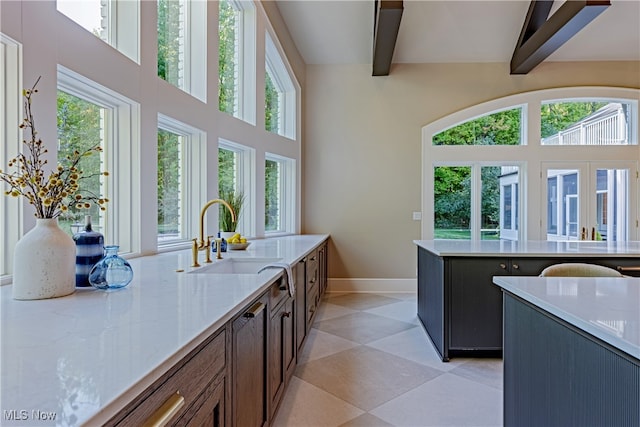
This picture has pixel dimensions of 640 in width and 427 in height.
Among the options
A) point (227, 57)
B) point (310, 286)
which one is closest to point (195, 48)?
point (227, 57)

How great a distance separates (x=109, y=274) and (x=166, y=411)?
2.60 feet

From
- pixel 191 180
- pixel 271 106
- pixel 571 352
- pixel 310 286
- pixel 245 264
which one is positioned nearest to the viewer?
pixel 571 352

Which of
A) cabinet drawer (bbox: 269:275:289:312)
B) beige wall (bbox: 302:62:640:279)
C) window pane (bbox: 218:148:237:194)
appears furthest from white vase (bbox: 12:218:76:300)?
beige wall (bbox: 302:62:640:279)

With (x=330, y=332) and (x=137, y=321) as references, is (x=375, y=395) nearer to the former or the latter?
(x=330, y=332)

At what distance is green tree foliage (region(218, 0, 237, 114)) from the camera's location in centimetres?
353

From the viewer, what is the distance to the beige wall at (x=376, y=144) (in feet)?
18.0

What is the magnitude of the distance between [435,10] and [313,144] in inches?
92.0

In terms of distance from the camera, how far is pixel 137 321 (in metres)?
1.01

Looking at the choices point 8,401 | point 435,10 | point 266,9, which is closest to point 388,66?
point 435,10

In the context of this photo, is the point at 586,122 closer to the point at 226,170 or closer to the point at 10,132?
the point at 226,170

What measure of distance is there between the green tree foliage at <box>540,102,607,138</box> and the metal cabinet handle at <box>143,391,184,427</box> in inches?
233

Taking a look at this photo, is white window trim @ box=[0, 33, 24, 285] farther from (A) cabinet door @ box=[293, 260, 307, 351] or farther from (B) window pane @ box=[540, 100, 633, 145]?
(B) window pane @ box=[540, 100, 633, 145]

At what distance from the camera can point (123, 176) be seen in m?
2.21

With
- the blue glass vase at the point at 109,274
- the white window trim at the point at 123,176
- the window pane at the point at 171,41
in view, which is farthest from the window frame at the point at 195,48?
the blue glass vase at the point at 109,274
